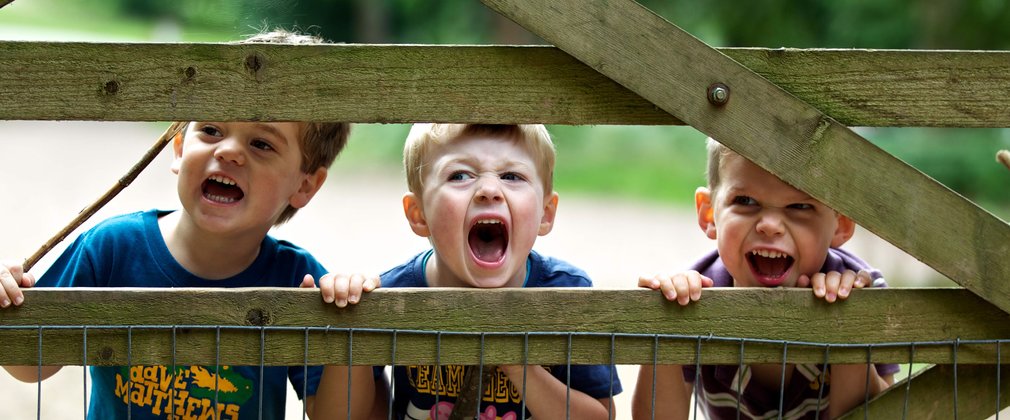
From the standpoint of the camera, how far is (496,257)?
3.09m

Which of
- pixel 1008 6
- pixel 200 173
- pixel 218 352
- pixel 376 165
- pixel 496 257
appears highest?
pixel 1008 6

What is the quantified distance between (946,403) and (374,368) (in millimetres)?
1365

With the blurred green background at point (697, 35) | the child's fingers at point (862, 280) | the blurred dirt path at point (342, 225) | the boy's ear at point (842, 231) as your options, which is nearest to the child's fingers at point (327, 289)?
the child's fingers at point (862, 280)

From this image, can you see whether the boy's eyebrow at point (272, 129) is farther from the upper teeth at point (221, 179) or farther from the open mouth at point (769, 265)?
the open mouth at point (769, 265)

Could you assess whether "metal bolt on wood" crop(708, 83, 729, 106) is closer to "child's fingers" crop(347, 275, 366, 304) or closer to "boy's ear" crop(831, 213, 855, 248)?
"child's fingers" crop(347, 275, 366, 304)

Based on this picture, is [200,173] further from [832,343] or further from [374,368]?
[832,343]

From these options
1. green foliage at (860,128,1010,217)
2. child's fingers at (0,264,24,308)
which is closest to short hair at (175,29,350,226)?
child's fingers at (0,264,24,308)

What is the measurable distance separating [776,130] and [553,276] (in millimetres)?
1005

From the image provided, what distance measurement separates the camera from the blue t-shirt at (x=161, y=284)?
3209 mm

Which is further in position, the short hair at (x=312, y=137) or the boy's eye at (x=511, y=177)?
the short hair at (x=312, y=137)

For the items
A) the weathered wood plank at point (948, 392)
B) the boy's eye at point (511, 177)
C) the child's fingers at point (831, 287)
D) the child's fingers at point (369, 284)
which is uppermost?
the boy's eye at point (511, 177)

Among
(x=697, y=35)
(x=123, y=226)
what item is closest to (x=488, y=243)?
(x=123, y=226)

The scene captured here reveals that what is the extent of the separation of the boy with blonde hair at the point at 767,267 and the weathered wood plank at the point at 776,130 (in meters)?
0.33

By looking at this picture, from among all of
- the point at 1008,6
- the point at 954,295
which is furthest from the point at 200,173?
the point at 1008,6
